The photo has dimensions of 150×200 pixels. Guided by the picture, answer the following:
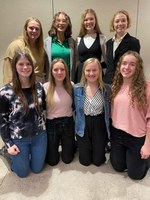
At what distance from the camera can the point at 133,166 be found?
189 centimetres

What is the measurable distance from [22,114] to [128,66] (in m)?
0.98

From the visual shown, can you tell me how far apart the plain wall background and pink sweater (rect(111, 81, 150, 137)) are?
1.16 meters

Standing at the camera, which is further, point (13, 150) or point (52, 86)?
point (52, 86)

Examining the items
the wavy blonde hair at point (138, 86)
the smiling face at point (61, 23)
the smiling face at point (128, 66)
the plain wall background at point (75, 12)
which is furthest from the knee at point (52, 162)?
the plain wall background at point (75, 12)

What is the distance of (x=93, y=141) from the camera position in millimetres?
2074

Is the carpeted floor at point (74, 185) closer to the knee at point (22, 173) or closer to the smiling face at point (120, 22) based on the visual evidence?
the knee at point (22, 173)

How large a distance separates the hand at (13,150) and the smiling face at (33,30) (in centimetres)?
110

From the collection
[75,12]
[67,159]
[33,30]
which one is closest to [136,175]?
[67,159]

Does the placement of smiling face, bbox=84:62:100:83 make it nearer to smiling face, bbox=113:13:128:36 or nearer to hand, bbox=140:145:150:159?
smiling face, bbox=113:13:128:36

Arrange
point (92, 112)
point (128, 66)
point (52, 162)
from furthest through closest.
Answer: point (52, 162)
point (92, 112)
point (128, 66)

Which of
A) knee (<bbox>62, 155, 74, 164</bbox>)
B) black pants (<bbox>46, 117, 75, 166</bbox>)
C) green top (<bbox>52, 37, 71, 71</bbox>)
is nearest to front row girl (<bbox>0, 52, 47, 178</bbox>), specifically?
black pants (<bbox>46, 117, 75, 166</bbox>)

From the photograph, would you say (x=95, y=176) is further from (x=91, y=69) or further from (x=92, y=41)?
(x=92, y=41)

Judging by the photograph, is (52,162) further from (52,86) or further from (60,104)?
(52,86)

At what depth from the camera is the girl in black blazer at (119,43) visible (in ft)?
7.07
